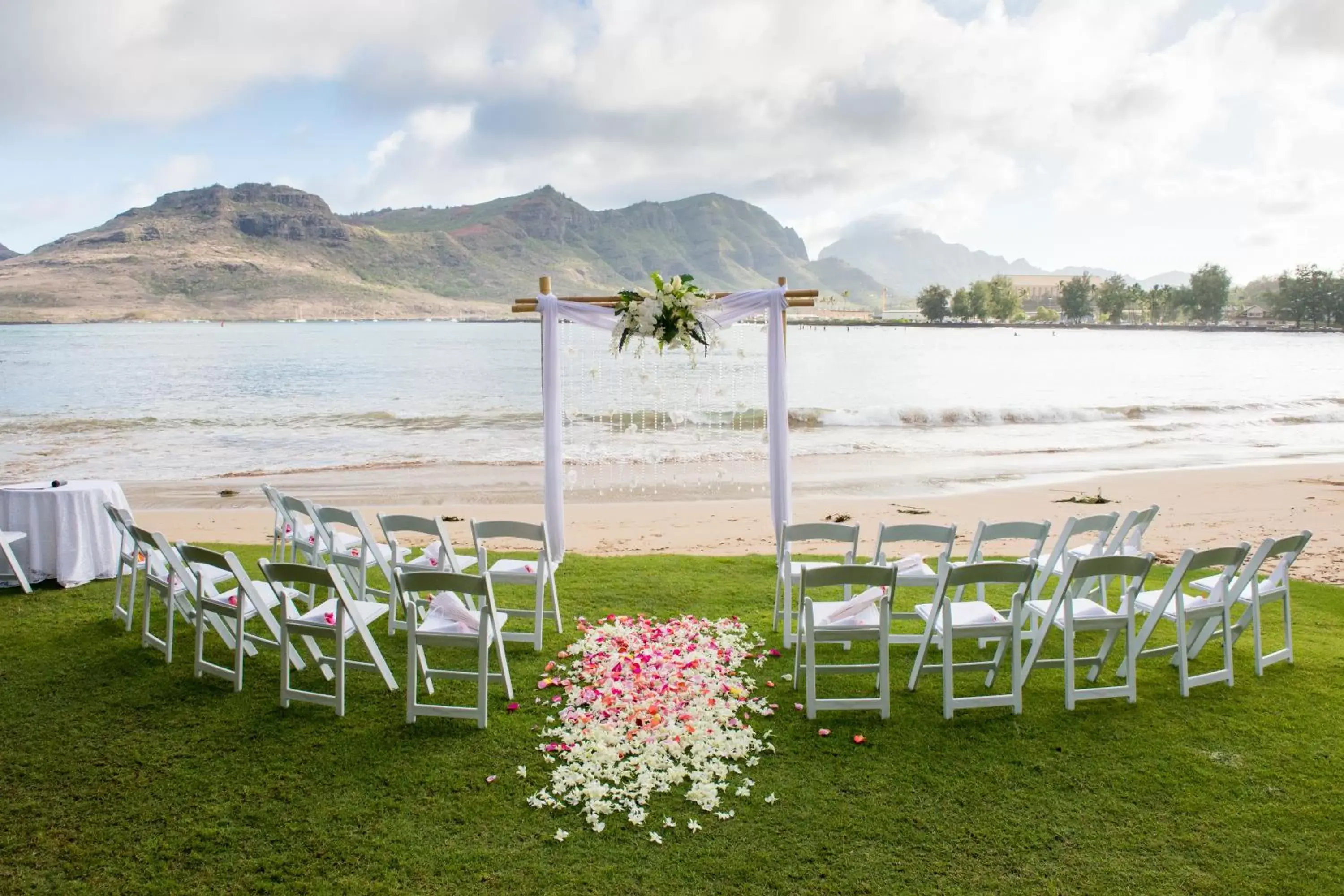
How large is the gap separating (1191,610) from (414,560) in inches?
193

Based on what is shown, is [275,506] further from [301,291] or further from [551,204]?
[551,204]

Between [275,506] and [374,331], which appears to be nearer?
[275,506]

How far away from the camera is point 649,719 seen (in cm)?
393

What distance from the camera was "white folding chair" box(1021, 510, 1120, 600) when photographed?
194 inches

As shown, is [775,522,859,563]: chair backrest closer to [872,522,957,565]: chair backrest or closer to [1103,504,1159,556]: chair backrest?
[872,522,957,565]: chair backrest

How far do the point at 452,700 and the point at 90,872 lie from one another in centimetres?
176

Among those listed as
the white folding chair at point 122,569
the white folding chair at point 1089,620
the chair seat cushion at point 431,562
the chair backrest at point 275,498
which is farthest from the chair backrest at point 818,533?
the white folding chair at point 122,569

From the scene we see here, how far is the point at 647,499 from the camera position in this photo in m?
10.7

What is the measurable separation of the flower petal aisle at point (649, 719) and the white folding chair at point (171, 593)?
6.64ft

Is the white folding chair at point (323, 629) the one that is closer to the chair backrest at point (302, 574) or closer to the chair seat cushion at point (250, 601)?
the chair backrest at point (302, 574)

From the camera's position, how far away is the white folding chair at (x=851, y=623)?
3832mm

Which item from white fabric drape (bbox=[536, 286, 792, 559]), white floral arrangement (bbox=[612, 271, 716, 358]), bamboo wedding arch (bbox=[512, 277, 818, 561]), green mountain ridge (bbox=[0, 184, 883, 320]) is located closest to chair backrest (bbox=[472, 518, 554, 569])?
bamboo wedding arch (bbox=[512, 277, 818, 561])

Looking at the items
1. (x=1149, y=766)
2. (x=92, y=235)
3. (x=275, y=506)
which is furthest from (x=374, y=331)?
(x=1149, y=766)

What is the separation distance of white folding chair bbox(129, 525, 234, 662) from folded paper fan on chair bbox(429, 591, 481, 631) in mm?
1290
